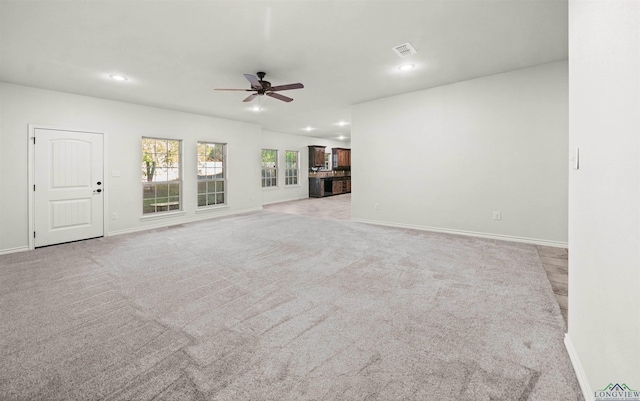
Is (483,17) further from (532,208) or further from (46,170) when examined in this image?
(46,170)

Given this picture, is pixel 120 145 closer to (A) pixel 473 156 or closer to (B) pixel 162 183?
(B) pixel 162 183

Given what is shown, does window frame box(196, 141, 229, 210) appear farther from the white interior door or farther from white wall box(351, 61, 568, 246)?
white wall box(351, 61, 568, 246)

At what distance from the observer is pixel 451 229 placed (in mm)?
4836

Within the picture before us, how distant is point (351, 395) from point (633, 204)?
4.48 ft

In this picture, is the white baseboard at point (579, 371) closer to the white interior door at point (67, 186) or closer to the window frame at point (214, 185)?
the white interior door at point (67, 186)

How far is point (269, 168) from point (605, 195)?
8.98m

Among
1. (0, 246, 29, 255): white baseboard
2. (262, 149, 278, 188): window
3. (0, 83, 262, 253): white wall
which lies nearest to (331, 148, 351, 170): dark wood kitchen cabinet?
(262, 149, 278, 188): window

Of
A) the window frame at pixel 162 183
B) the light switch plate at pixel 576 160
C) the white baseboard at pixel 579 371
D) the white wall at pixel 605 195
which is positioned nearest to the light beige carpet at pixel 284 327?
the white baseboard at pixel 579 371

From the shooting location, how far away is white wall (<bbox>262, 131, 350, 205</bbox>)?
9.37 meters

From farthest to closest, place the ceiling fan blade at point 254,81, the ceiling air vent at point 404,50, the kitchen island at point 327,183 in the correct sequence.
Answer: the kitchen island at point 327,183, the ceiling fan blade at point 254,81, the ceiling air vent at point 404,50

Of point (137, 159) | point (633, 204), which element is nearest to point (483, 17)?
point (633, 204)

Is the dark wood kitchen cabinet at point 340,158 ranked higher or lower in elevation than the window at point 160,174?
higher

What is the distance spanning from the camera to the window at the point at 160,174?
5918 mm

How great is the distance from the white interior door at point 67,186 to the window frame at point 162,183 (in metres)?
0.82
